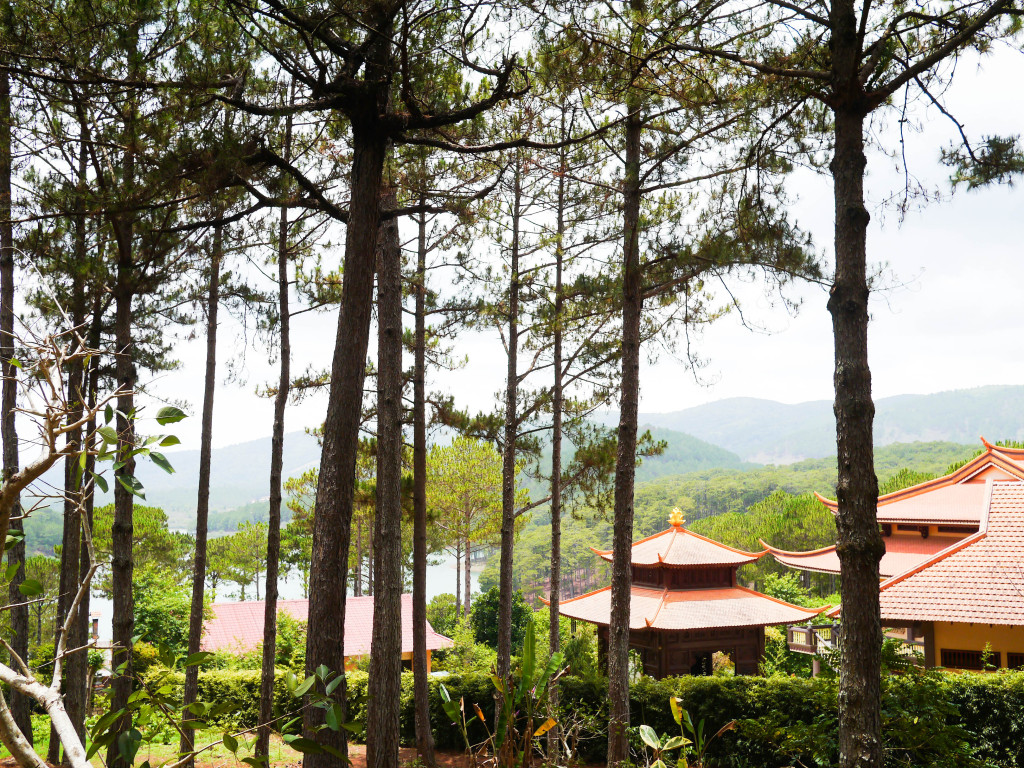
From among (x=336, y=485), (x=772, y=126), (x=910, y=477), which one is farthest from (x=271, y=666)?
(x=910, y=477)

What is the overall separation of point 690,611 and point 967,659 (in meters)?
4.78

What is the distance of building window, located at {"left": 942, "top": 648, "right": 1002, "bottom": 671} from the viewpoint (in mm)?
9469

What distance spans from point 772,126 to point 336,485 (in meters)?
3.71

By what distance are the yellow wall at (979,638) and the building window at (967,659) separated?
4 centimetres

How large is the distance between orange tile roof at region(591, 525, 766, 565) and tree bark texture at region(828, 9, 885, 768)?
10.2 m

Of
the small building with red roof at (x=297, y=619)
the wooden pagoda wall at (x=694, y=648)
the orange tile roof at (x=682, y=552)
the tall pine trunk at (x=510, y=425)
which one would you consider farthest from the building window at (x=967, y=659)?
the small building with red roof at (x=297, y=619)

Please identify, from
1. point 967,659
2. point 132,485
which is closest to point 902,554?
point 967,659

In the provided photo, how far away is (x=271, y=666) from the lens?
331 inches

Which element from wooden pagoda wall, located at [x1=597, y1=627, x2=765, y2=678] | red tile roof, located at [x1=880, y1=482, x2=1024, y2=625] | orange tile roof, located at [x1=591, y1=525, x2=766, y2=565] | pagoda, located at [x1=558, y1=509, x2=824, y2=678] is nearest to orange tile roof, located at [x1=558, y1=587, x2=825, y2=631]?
pagoda, located at [x1=558, y1=509, x2=824, y2=678]

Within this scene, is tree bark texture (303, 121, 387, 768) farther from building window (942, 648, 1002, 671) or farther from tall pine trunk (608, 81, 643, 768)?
building window (942, 648, 1002, 671)

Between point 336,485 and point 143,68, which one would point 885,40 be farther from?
point 143,68

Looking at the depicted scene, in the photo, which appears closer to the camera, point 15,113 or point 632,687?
point 15,113

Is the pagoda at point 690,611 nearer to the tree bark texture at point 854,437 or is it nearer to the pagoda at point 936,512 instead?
the pagoda at point 936,512

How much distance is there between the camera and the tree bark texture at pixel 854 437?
370 cm
